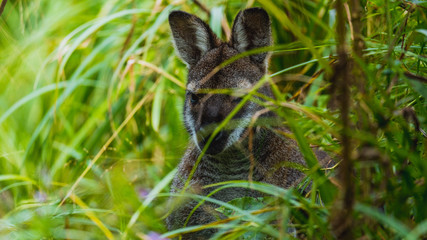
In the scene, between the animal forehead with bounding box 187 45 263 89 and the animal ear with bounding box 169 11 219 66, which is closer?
the animal forehead with bounding box 187 45 263 89

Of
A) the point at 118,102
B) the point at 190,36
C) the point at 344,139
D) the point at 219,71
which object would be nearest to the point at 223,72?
the point at 219,71

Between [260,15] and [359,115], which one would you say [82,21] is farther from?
[359,115]

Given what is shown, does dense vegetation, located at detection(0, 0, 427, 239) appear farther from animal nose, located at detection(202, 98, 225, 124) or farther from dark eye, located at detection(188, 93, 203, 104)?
dark eye, located at detection(188, 93, 203, 104)

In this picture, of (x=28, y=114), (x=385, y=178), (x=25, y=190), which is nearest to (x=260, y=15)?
(x=385, y=178)

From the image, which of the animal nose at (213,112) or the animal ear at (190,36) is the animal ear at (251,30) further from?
the animal nose at (213,112)

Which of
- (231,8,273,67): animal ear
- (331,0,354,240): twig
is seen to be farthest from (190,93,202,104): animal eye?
(331,0,354,240): twig

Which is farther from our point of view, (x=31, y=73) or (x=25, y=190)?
(x=31, y=73)
